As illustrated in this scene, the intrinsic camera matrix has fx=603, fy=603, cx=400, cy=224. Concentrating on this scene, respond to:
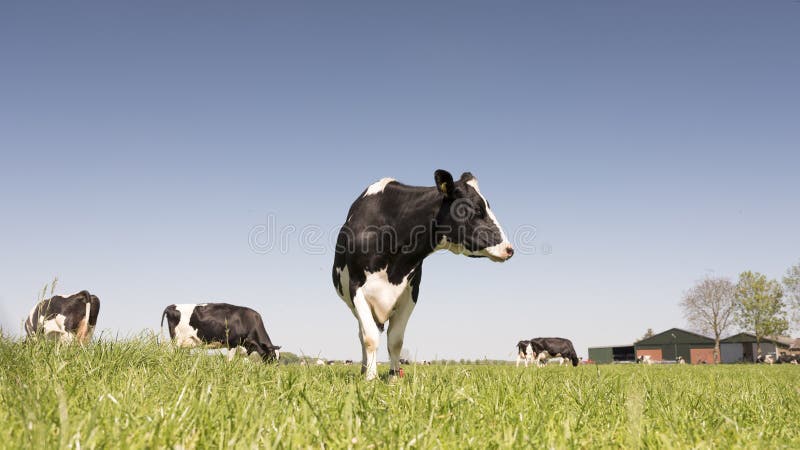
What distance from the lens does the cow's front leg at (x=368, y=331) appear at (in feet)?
21.8

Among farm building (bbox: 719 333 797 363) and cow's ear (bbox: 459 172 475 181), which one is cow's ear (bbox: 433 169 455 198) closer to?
cow's ear (bbox: 459 172 475 181)

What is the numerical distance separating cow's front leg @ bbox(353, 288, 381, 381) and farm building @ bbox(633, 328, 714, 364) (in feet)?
289

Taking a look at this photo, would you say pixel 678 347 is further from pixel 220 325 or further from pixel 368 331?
pixel 368 331

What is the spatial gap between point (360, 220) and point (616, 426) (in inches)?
177

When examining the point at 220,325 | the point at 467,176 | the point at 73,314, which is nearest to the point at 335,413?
the point at 467,176

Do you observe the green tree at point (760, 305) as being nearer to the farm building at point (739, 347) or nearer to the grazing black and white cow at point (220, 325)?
the farm building at point (739, 347)

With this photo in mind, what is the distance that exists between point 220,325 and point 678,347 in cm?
8288

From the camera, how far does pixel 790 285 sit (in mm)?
69500

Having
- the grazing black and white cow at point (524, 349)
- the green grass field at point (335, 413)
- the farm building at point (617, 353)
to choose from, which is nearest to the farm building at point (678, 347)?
the farm building at point (617, 353)

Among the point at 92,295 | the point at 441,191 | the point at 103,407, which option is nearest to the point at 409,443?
the point at 103,407

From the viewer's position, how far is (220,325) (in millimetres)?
20391

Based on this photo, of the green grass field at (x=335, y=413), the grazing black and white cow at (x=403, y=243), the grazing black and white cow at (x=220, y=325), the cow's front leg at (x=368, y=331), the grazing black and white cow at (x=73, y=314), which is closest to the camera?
the green grass field at (x=335, y=413)

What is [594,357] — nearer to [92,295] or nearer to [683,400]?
[92,295]

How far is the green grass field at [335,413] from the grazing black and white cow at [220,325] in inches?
566
